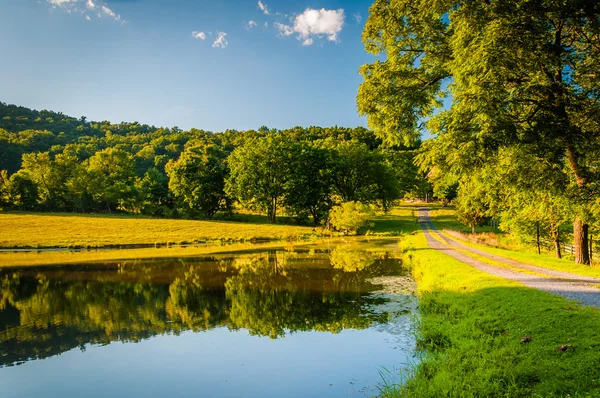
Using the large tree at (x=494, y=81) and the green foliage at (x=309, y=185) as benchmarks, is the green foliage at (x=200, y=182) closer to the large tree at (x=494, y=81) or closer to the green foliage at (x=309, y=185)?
the green foliage at (x=309, y=185)

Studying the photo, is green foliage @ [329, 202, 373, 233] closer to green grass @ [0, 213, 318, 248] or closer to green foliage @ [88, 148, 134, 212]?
green grass @ [0, 213, 318, 248]

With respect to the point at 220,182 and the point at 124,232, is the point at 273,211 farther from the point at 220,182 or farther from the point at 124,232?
the point at 124,232

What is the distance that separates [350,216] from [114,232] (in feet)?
119

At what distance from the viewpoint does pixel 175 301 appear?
17.9 meters

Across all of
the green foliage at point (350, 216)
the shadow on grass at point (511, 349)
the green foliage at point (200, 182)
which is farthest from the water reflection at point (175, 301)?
the green foliage at point (200, 182)

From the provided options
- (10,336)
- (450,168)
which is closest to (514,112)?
(450,168)

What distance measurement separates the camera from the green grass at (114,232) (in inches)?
1847

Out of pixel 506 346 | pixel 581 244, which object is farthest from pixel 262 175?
pixel 506 346

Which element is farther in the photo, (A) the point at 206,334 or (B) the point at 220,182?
(B) the point at 220,182

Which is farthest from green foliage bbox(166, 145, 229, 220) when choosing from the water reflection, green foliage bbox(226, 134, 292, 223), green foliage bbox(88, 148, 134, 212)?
the water reflection

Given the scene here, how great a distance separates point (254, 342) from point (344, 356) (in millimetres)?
3256

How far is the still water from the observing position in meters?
9.28

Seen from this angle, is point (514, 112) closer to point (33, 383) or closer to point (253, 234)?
point (33, 383)

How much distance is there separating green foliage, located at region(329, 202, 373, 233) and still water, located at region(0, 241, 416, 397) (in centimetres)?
3372
